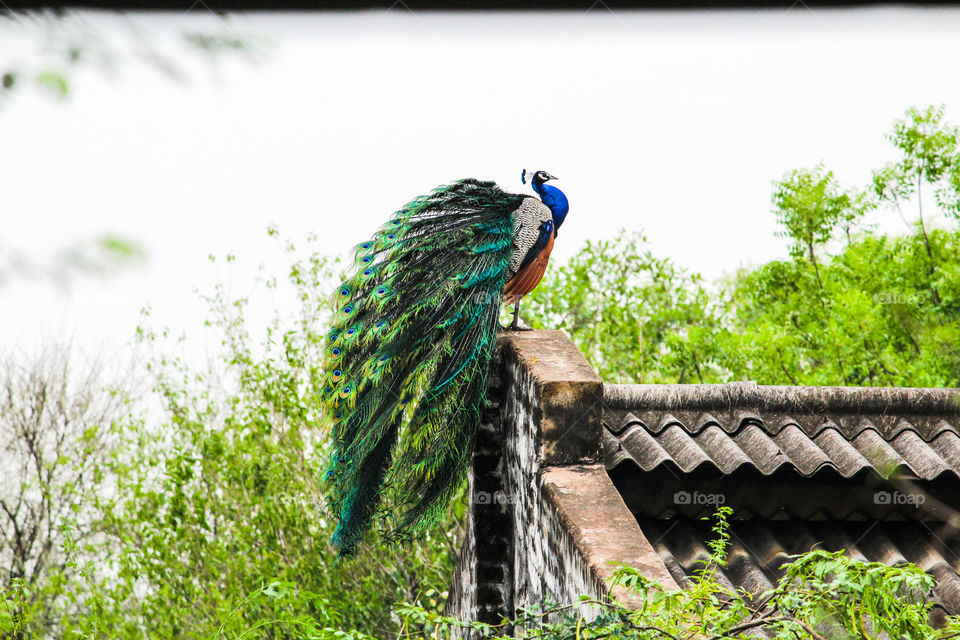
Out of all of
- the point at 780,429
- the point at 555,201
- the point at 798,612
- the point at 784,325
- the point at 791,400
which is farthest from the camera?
the point at 784,325

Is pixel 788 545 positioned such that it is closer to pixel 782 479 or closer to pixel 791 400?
pixel 782 479

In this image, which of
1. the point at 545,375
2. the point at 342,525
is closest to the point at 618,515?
the point at 545,375

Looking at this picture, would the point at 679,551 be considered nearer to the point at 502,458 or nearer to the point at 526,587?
the point at 526,587

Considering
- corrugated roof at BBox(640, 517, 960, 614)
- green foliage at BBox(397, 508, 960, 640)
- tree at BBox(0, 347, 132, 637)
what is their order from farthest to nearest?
tree at BBox(0, 347, 132, 637), corrugated roof at BBox(640, 517, 960, 614), green foliage at BBox(397, 508, 960, 640)

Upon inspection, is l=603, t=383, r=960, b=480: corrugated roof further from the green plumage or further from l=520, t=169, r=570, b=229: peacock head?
l=520, t=169, r=570, b=229: peacock head

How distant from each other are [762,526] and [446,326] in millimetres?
1416

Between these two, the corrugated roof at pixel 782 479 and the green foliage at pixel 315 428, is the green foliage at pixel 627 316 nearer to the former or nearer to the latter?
the green foliage at pixel 315 428

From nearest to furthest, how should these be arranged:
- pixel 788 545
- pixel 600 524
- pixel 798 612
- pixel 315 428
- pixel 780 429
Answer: pixel 798 612 < pixel 600 524 < pixel 788 545 < pixel 780 429 < pixel 315 428

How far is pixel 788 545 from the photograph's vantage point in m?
3.42

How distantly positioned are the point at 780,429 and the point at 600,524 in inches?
38.5

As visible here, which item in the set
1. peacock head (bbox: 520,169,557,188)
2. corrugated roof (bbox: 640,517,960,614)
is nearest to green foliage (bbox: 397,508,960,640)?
corrugated roof (bbox: 640,517,960,614)

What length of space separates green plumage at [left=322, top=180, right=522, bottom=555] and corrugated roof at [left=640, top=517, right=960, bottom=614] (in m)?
0.86

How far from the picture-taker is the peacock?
3.83 metres

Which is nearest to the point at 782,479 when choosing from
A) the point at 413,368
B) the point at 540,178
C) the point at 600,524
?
the point at 600,524
